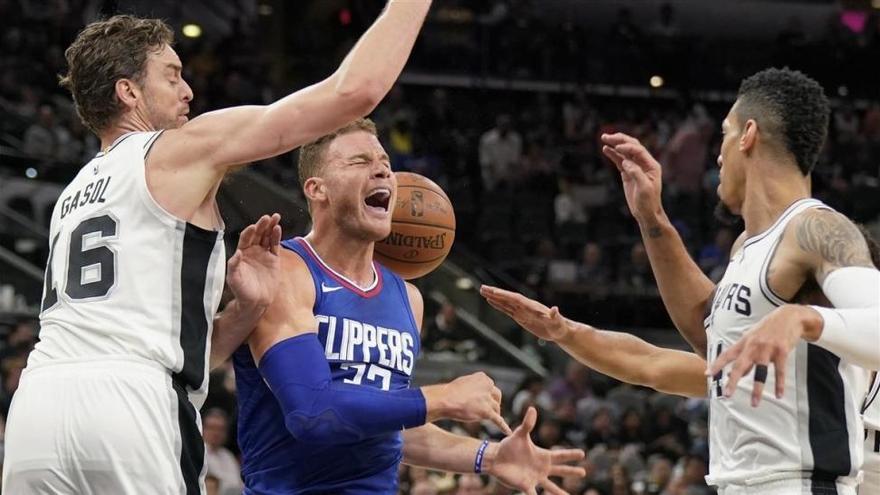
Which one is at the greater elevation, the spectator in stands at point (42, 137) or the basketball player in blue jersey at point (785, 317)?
the spectator in stands at point (42, 137)

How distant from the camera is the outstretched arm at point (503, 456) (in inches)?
181

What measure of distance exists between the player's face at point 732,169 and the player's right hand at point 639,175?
0.38 m

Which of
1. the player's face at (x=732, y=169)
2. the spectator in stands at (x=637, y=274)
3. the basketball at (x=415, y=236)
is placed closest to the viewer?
the player's face at (x=732, y=169)

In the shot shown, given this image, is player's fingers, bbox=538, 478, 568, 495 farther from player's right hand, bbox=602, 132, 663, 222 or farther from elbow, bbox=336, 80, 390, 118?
elbow, bbox=336, 80, 390, 118

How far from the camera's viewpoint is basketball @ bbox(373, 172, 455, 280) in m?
5.36

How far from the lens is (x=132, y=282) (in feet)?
13.2

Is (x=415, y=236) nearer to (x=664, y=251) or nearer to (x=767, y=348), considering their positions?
(x=664, y=251)

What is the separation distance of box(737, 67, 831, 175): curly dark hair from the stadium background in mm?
3456

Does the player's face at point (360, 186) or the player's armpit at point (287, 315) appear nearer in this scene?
the player's armpit at point (287, 315)

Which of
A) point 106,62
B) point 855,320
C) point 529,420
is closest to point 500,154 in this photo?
point 529,420

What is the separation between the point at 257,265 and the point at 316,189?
584 mm

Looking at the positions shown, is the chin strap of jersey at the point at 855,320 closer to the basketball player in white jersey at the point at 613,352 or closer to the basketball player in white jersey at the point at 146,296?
the basketball player in white jersey at the point at 613,352

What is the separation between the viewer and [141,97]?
4.41 m

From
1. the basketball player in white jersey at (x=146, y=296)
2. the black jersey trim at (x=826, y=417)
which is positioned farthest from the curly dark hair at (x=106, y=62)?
the black jersey trim at (x=826, y=417)
